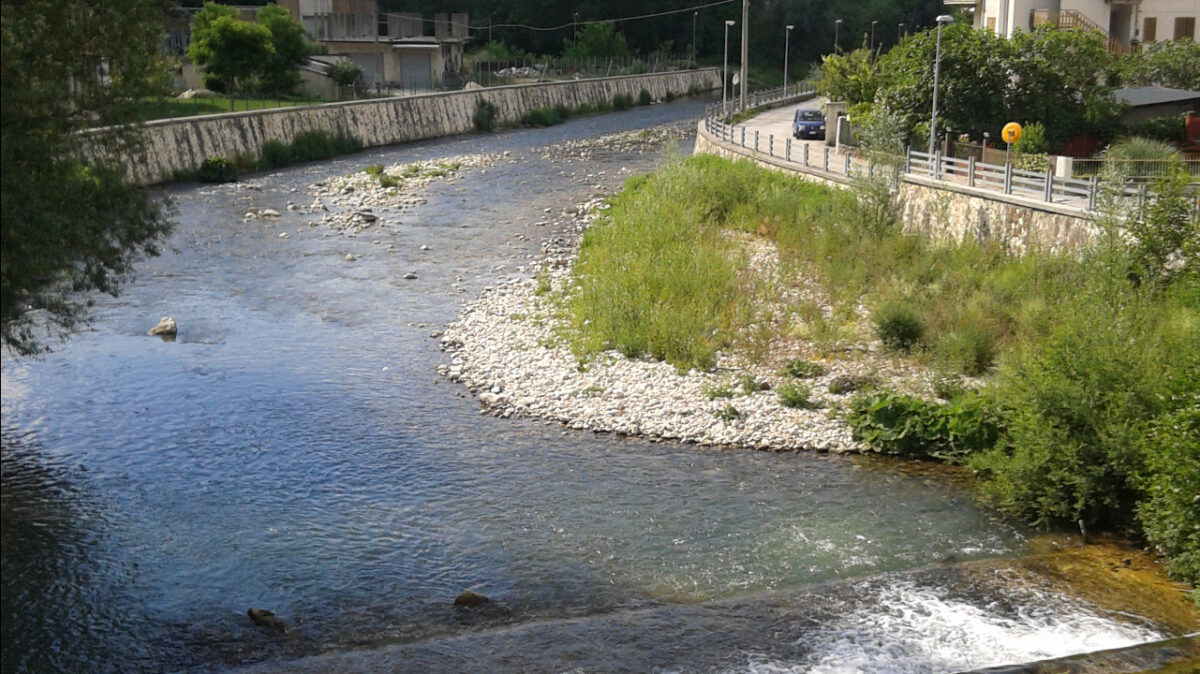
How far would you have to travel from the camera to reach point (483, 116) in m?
67.7

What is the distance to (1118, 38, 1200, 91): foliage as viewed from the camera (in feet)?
147

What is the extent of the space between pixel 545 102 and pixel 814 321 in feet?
174

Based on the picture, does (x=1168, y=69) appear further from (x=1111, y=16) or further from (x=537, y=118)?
(x=537, y=118)

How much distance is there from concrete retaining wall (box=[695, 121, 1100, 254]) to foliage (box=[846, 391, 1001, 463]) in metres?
6.84

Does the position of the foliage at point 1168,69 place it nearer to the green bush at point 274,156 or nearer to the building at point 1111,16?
the building at point 1111,16

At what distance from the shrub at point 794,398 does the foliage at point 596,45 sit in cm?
8501

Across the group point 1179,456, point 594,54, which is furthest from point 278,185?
point 594,54

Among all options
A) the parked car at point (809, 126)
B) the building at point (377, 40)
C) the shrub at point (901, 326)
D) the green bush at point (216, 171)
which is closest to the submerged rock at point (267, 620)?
the shrub at point (901, 326)

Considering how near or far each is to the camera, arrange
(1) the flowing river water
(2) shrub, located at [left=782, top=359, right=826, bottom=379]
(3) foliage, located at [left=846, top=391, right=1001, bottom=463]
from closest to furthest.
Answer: (1) the flowing river water
(3) foliage, located at [left=846, top=391, right=1001, bottom=463]
(2) shrub, located at [left=782, top=359, right=826, bottom=379]

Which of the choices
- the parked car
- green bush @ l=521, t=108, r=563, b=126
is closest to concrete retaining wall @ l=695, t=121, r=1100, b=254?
the parked car

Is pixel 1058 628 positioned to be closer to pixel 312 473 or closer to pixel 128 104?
pixel 312 473

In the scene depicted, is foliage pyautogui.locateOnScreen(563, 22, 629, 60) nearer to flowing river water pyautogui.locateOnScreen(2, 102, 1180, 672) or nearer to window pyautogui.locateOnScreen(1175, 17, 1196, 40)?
window pyautogui.locateOnScreen(1175, 17, 1196, 40)

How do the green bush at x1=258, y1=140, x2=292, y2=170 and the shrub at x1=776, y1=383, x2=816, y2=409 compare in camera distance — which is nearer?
the shrub at x1=776, y1=383, x2=816, y2=409

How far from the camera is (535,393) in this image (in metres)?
22.1
